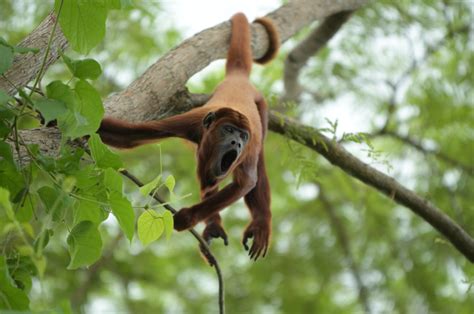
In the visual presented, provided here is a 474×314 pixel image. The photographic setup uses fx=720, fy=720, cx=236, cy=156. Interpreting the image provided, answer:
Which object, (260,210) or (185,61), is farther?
(260,210)

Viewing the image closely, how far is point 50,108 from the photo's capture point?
2225mm

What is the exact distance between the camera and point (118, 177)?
8.18 ft

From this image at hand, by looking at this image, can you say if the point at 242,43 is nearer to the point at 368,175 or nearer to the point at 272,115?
the point at 272,115

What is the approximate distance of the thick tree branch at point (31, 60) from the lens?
2.86 metres

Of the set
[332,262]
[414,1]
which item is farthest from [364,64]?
[332,262]

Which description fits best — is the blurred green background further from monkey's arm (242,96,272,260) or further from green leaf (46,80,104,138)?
green leaf (46,80,104,138)

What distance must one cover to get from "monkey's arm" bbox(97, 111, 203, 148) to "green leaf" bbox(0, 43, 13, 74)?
52.5 inches

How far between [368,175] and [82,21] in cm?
286

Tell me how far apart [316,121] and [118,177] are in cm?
603

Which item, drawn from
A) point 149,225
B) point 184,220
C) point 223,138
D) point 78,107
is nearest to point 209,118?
point 223,138

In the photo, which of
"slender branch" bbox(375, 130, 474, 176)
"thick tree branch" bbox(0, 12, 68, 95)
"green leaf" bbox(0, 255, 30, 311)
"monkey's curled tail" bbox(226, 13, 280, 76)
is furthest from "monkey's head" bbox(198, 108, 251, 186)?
"slender branch" bbox(375, 130, 474, 176)

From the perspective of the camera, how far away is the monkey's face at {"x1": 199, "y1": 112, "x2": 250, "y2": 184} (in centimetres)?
445

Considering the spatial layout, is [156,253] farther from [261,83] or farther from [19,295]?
[19,295]

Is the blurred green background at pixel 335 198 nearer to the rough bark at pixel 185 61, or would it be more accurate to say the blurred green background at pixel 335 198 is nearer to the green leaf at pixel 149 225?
the rough bark at pixel 185 61
